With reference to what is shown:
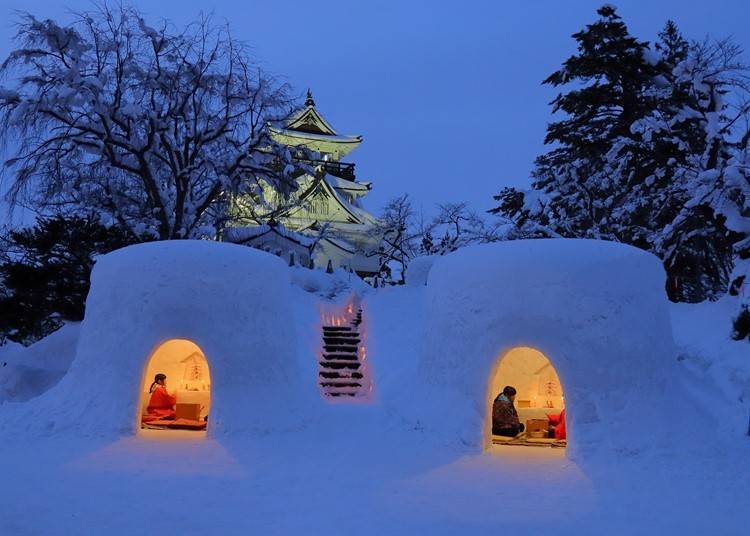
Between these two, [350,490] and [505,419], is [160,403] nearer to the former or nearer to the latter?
[350,490]

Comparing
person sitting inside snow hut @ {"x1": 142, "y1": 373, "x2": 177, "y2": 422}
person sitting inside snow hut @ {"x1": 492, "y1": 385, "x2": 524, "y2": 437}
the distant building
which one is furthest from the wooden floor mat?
the distant building

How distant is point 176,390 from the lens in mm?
11781

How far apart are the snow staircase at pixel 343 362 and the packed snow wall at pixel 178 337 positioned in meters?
2.13

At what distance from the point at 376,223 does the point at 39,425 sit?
22.3 m

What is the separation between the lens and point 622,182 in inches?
610

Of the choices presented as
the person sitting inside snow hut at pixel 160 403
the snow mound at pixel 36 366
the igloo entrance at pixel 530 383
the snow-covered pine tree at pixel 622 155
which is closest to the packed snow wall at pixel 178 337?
the person sitting inside snow hut at pixel 160 403

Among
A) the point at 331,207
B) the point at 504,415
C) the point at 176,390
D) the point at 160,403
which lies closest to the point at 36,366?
the point at 176,390

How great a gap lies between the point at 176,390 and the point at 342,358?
3.25 m

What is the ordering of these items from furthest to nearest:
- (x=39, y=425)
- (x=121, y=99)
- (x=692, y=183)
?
(x=121, y=99) < (x=692, y=183) < (x=39, y=425)

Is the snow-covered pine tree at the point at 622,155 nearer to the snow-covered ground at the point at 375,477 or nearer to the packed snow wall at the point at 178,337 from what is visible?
the snow-covered ground at the point at 375,477

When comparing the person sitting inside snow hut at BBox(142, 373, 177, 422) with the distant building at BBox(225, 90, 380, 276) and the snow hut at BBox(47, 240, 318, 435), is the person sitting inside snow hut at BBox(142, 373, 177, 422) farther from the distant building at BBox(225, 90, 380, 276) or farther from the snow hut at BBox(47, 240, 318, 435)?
the distant building at BBox(225, 90, 380, 276)

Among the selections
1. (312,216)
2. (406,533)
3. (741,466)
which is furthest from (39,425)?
(312,216)

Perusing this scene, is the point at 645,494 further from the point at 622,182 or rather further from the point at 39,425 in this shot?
the point at 622,182

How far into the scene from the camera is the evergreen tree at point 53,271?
14023 mm
